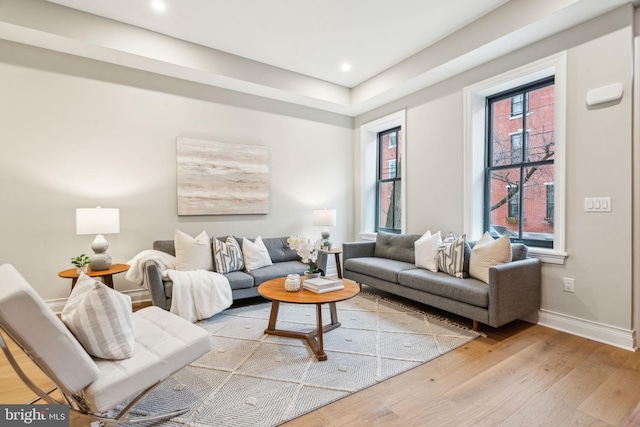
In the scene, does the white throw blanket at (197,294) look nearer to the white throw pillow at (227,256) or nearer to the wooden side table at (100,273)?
the white throw pillow at (227,256)

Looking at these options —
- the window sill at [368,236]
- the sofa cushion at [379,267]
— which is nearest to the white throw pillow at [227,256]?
the sofa cushion at [379,267]

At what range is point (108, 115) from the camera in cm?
351

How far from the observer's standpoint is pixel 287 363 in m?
2.24

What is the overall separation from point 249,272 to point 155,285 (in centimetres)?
102

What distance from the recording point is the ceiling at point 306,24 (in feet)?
9.65

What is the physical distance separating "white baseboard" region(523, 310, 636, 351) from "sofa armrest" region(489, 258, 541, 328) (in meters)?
0.14

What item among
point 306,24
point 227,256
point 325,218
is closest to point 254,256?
point 227,256

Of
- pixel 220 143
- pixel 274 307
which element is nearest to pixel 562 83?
pixel 274 307

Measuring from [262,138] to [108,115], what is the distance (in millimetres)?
1873

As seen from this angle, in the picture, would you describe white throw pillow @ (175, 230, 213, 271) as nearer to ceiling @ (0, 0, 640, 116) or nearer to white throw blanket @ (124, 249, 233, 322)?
white throw blanket @ (124, 249, 233, 322)

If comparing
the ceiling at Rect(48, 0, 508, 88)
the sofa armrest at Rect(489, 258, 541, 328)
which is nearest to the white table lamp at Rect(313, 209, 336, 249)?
the ceiling at Rect(48, 0, 508, 88)

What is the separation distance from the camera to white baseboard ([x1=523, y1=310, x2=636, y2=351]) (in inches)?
96.0

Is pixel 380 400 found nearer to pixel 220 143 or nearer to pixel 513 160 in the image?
pixel 513 160

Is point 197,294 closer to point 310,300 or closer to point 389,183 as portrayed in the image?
point 310,300
